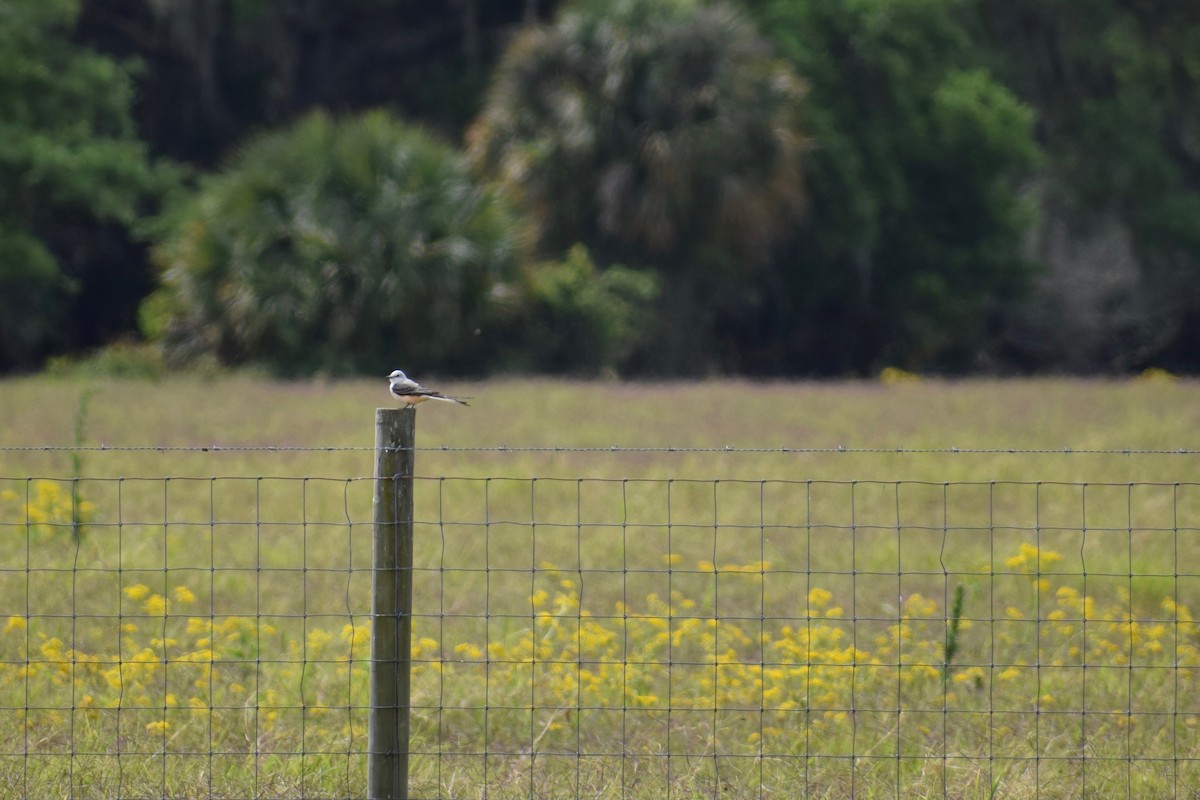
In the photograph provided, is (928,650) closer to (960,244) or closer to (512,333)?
(512,333)

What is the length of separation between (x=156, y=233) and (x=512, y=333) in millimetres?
6866

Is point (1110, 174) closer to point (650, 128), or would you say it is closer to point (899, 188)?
point (899, 188)

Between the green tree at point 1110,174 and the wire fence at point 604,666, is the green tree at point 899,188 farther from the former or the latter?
the wire fence at point 604,666

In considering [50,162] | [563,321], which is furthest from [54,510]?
[50,162]

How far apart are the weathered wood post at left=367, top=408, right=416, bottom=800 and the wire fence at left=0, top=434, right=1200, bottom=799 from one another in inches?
3.5

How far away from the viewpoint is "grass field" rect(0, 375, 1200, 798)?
5.40 meters

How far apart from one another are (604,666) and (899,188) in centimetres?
2410

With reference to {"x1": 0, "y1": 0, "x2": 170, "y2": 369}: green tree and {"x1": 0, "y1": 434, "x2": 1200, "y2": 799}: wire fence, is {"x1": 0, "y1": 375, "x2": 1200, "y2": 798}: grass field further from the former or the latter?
{"x1": 0, "y1": 0, "x2": 170, "y2": 369}: green tree

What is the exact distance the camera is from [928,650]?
22.9ft

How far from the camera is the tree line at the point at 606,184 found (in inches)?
884

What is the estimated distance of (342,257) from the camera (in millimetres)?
21891

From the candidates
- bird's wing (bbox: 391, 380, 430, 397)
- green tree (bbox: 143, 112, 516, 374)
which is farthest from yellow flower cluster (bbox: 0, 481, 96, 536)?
green tree (bbox: 143, 112, 516, 374)

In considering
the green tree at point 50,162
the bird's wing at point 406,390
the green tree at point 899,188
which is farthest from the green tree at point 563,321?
the bird's wing at point 406,390

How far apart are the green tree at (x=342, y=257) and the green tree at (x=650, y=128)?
9.62 feet
